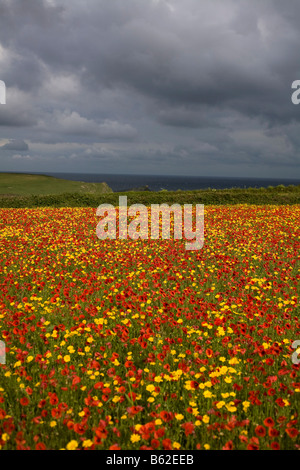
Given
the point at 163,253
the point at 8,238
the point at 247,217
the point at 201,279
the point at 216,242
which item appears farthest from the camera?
the point at 247,217

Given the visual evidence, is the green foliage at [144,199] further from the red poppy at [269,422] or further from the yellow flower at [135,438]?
the red poppy at [269,422]

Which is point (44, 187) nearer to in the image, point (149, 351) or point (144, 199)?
point (144, 199)

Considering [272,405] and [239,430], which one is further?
[272,405]

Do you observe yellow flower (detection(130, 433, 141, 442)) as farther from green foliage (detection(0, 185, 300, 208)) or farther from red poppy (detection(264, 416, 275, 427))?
green foliage (detection(0, 185, 300, 208))

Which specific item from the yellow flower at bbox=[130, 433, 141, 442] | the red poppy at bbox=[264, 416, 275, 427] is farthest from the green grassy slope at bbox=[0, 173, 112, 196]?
the red poppy at bbox=[264, 416, 275, 427]

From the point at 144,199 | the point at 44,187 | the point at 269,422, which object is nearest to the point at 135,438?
the point at 269,422

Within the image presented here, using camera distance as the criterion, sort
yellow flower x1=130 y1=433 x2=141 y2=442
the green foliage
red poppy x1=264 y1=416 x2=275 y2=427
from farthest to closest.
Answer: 1. the green foliage
2. yellow flower x1=130 y1=433 x2=141 y2=442
3. red poppy x1=264 y1=416 x2=275 y2=427

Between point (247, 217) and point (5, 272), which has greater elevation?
point (247, 217)

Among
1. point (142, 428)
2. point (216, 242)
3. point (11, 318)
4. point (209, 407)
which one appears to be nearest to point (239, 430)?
point (209, 407)

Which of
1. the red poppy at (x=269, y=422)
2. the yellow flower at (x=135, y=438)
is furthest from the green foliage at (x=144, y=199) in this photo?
the red poppy at (x=269, y=422)

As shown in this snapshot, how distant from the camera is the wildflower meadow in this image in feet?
9.81

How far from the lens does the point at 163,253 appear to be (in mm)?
10242

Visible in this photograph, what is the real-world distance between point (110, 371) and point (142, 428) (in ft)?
3.55
